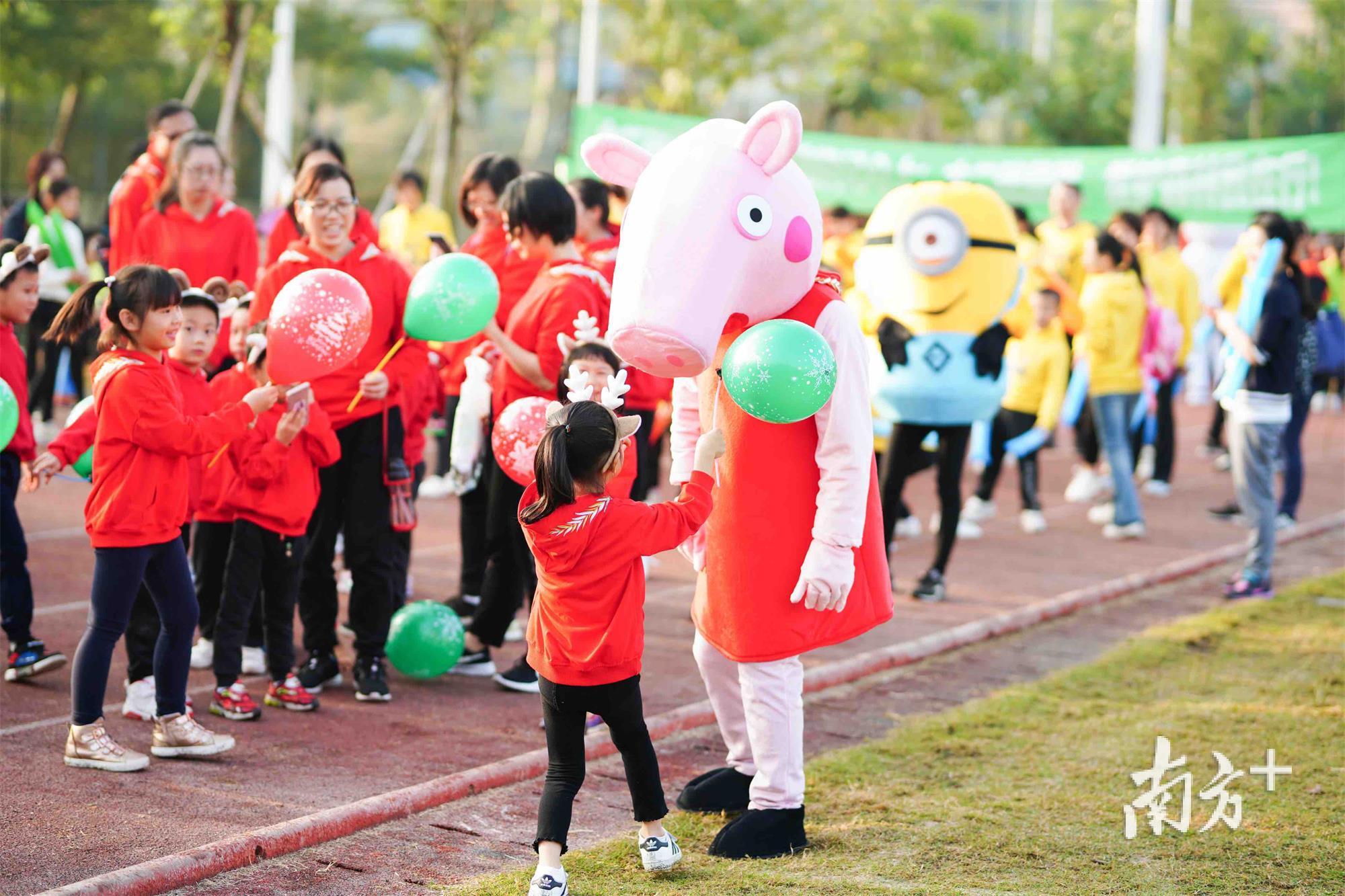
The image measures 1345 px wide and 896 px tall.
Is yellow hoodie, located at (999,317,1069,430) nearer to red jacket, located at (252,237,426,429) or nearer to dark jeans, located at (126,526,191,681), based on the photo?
red jacket, located at (252,237,426,429)

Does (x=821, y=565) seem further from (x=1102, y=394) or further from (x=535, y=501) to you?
(x=1102, y=394)

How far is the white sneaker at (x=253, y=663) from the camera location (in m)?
6.17

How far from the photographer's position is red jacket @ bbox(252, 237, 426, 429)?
5660mm

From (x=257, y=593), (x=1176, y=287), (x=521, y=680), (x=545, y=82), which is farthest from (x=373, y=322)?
(x=545, y=82)

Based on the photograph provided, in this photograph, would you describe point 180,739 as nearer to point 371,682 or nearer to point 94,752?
point 94,752

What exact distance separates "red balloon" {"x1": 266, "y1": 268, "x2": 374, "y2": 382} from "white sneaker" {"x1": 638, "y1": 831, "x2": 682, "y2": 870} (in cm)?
208

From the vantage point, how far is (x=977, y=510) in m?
10.9

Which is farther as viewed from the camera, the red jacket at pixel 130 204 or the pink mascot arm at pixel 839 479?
the red jacket at pixel 130 204

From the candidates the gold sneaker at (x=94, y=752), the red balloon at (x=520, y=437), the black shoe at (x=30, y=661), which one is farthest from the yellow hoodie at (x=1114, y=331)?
the gold sneaker at (x=94, y=752)

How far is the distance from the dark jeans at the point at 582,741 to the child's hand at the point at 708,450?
2.03 ft

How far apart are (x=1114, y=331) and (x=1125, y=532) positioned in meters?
1.47

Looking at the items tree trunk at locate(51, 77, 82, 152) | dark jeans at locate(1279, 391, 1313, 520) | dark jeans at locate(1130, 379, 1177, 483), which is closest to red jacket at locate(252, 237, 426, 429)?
dark jeans at locate(1279, 391, 1313, 520)

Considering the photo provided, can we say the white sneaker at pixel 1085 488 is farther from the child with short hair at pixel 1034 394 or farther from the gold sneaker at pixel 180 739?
the gold sneaker at pixel 180 739

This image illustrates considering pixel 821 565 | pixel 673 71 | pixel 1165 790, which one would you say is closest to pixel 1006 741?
pixel 1165 790
